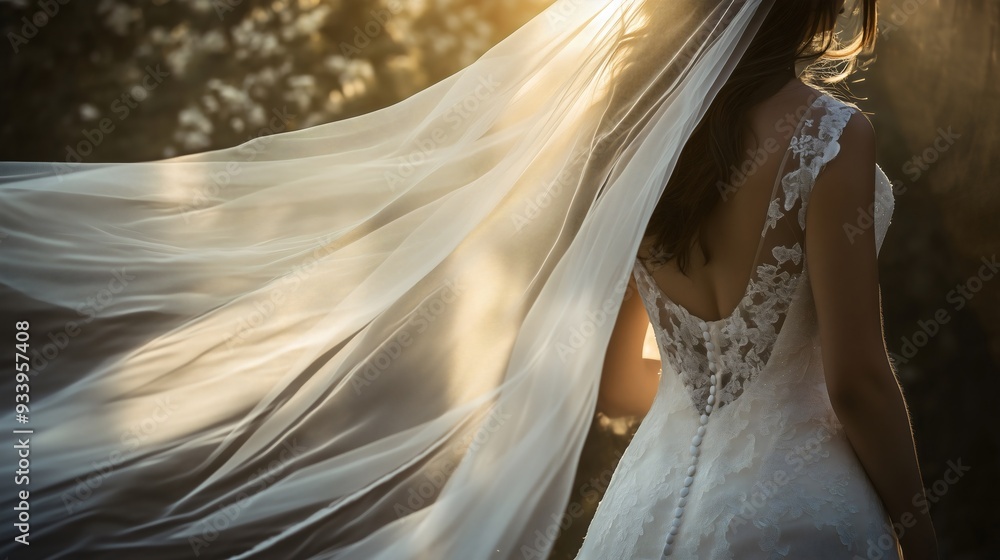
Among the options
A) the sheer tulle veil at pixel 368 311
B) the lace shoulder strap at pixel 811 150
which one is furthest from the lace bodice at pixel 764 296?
the sheer tulle veil at pixel 368 311

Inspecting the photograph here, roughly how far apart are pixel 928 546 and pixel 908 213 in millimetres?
2730

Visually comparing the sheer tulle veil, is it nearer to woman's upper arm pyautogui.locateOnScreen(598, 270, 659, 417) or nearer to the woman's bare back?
the woman's bare back

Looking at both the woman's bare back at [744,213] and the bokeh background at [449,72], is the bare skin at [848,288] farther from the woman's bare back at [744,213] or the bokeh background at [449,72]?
the bokeh background at [449,72]

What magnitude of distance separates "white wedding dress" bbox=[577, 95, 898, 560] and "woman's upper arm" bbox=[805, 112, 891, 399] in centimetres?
2

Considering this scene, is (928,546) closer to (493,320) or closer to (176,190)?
(493,320)

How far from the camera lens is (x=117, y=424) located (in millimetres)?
1310

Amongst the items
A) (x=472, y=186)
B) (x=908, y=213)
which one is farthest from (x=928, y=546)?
(x=908, y=213)

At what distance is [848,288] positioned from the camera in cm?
113

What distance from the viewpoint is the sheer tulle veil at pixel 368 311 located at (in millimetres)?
1071

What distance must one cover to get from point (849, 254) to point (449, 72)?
9.08ft

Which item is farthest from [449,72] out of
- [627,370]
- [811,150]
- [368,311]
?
[811,150]

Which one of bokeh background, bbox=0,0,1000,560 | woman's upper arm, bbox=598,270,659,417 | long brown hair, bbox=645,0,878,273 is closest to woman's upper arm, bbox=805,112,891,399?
long brown hair, bbox=645,0,878,273

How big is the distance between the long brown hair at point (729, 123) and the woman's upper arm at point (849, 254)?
0.46 ft

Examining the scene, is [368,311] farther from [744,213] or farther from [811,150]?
[811,150]
